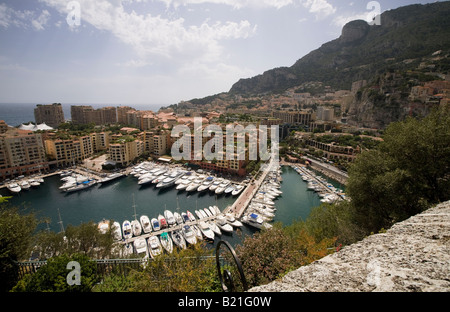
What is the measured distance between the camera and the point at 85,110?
42.1 metres

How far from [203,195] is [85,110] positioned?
3954 centimetres

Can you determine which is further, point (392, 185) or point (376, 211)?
point (376, 211)

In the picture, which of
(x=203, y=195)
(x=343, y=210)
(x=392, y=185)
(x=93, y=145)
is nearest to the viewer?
(x=392, y=185)

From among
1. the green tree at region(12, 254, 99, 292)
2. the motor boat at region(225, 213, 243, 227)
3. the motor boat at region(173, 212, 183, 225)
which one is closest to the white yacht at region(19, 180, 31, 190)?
the motor boat at region(173, 212, 183, 225)

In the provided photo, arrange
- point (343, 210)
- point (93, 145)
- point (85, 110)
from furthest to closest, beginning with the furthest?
point (85, 110), point (93, 145), point (343, 210)

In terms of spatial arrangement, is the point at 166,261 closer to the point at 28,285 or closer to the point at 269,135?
the point at 28,285

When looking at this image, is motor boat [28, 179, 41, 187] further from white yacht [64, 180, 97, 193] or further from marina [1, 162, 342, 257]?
white yacht [64, 180, 97, 193]

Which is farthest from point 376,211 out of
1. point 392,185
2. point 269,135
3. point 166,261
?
point 269,135

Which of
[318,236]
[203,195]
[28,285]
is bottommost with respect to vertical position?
[203,195]

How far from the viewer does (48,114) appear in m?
42.8

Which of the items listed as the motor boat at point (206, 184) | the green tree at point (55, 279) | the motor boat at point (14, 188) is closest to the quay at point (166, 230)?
the motor boat at point (206, 184)

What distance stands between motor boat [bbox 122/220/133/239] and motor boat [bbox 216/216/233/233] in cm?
513

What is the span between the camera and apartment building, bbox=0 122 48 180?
752 inches

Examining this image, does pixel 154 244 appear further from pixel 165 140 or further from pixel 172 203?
pixel 165 140
